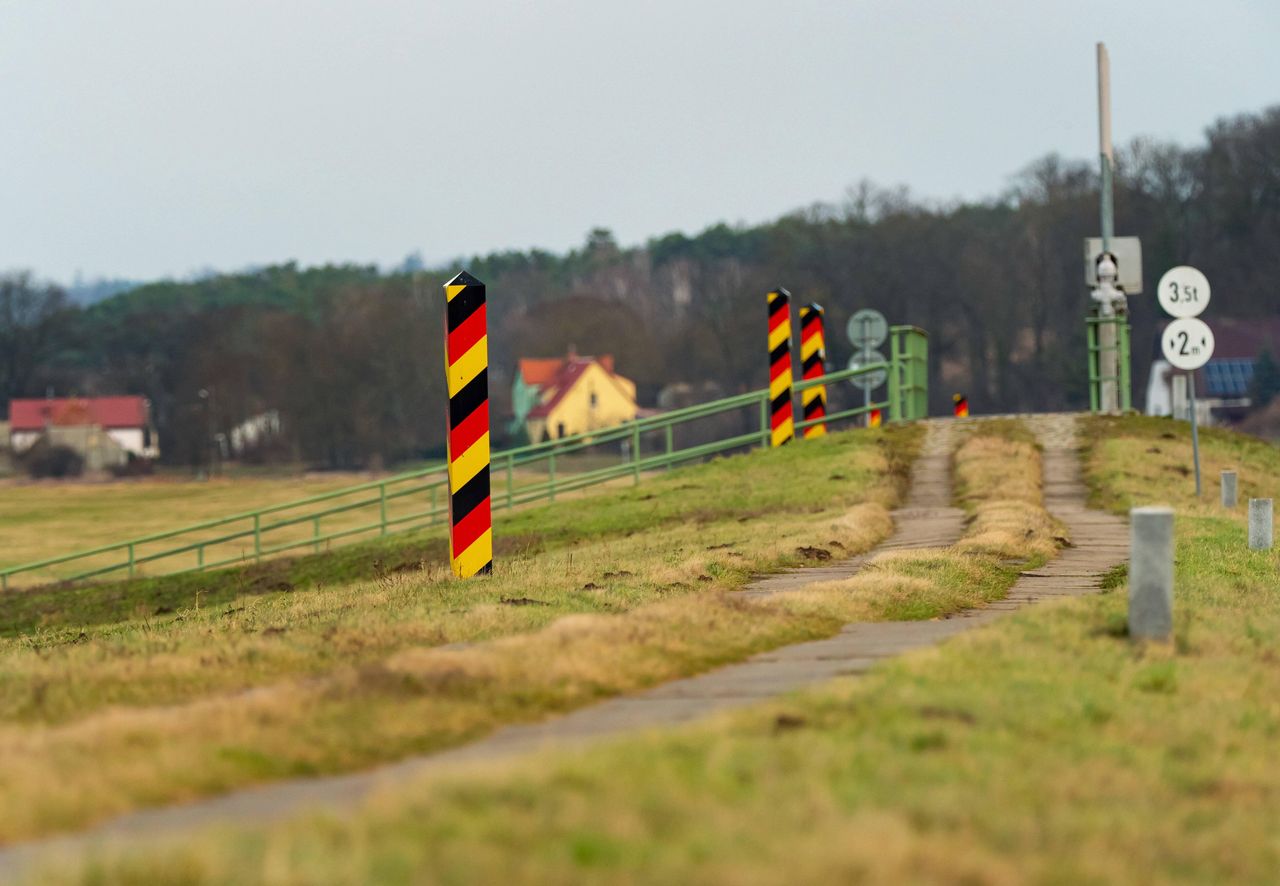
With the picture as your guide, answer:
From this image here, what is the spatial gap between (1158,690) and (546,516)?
17883 millimetres

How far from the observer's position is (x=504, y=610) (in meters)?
11.1

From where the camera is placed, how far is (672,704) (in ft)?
26.2

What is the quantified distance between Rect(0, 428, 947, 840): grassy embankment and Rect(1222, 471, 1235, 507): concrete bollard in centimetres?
642

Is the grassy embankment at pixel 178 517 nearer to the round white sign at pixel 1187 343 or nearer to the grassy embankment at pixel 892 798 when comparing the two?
the round white sign at pixel 1187 343

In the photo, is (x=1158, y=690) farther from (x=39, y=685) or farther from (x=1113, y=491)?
(x=1113, y=491)

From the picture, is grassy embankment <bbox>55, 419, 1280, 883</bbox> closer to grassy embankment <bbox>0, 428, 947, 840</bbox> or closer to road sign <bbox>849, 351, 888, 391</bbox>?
grassy embankment <bbox>0, 428, 947, 840</bbox>

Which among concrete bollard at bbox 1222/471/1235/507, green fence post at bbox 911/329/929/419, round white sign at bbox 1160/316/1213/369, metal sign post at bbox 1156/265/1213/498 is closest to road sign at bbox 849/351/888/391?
green fence post at bbox 911/329/929/419

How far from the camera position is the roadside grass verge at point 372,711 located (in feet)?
20.4

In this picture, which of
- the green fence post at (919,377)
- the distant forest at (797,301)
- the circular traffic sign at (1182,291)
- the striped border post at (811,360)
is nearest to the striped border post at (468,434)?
the circular traffic sign at (1182,291)

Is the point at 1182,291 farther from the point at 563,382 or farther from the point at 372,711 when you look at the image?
the point at 563,382

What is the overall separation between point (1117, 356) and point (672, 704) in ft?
82.9

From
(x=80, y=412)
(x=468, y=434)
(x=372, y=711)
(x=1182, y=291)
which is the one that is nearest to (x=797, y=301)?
(x=80, y=412)

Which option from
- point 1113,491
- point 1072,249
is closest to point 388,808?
point 1113,491

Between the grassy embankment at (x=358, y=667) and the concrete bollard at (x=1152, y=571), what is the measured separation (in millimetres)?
1906
